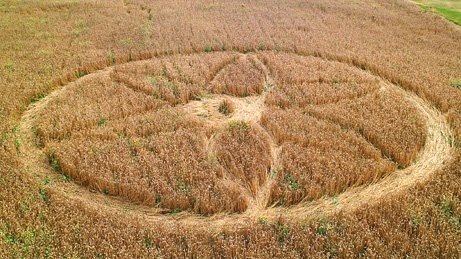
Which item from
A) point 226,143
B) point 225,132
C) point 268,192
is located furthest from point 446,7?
point 268,192

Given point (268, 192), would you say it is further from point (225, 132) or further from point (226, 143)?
point (225, 132)

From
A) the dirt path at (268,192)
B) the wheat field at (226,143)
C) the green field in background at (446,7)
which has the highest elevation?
the green field in background at (446,7)

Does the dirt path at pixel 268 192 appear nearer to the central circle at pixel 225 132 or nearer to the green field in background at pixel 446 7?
the central circle at pixel 225 132

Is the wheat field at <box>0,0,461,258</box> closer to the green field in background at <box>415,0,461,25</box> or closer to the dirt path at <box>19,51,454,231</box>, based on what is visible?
the dirt path at <box>19,51,454,231</box>

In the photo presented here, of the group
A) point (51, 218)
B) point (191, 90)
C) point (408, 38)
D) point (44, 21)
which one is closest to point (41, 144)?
point (51, 218)

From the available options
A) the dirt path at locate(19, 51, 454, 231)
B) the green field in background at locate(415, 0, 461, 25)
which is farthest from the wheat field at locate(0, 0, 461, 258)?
the green field in background at locate(415, 0, 461, 25)

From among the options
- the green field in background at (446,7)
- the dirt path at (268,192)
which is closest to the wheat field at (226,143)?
the dirt path at (268,192)
